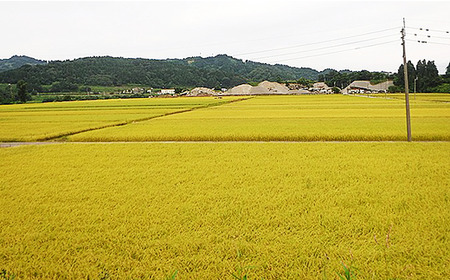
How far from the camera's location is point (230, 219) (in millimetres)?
6426

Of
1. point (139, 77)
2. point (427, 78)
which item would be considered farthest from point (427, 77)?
point (139, 77)

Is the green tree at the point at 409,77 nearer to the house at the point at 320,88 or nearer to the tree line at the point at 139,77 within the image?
the tree line at the point at 139,77

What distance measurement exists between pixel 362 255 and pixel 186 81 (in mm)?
150501

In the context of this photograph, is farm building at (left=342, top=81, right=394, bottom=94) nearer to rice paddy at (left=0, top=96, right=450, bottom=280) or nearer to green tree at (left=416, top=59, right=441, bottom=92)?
green tree at (left=416, top=59, right=441, bottom=92)

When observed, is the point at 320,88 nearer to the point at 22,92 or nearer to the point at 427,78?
the point at 427,78

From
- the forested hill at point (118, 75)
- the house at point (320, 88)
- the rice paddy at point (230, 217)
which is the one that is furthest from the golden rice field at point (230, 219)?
the house at point (320, 88)

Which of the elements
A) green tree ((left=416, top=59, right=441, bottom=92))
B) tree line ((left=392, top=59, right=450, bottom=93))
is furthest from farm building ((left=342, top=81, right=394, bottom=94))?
green tree ((left=416, top=59, right=441, bottom=92))

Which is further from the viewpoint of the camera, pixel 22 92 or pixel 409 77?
pixel 409 77

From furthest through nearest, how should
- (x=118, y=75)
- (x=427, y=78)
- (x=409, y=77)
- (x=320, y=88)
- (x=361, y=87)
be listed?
1. (x=118, y=75)
2. (x=320, y=88)
3. (x=361, y=87)
4. (x=409, y=77)
5. (x=427, y=78)

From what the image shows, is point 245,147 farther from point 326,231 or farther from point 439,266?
point 439,266

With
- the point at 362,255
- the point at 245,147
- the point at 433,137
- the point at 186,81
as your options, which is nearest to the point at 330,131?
the point at 433,137

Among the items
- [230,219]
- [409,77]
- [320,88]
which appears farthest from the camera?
[320,88]

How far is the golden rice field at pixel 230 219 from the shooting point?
186 inches

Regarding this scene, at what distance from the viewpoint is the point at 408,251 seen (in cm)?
500
